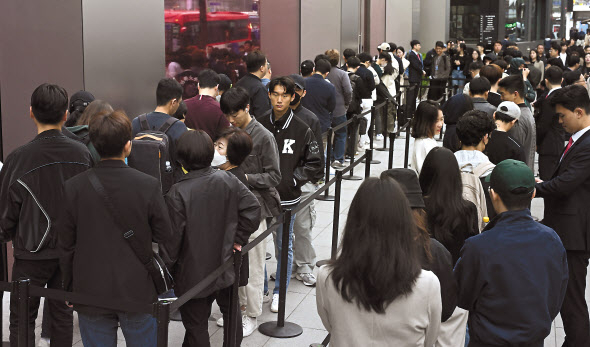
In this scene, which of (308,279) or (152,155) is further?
(308,279)

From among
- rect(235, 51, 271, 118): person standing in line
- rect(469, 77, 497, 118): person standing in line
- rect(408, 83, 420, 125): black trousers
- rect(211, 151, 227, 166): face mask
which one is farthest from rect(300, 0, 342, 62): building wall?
rect(211, 151, 227, 166): face mask

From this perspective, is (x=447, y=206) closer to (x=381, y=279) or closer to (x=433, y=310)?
(x=433, y=310)

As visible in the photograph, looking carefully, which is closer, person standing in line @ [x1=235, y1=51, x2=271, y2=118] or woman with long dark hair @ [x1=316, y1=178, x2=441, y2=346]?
woman with long dark hair @ [x1=316, y1=178, x2=441, y2=346]

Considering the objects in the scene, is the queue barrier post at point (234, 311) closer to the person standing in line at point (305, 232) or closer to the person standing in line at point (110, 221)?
the person standing in line at point (110, 221)

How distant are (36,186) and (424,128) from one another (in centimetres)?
310

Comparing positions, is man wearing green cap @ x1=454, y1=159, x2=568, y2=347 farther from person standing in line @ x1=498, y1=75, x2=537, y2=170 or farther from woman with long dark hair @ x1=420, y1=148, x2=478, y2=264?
person standing in line @ x1=498, y1=75, x2=537, y2=170

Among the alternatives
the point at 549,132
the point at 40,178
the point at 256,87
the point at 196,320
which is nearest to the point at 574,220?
the point at 196,320

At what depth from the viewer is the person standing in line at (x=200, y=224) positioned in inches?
177

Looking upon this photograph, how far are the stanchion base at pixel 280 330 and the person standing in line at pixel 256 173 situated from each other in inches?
5.3

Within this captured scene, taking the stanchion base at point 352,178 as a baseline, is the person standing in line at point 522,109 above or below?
above

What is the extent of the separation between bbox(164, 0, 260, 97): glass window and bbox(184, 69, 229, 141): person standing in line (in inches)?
95.8

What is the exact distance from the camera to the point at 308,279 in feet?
23.2

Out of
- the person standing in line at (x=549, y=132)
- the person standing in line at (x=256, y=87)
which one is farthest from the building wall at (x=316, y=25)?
the person standing in line at (x=549, y=132)

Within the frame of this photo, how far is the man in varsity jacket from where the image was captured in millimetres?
6297
